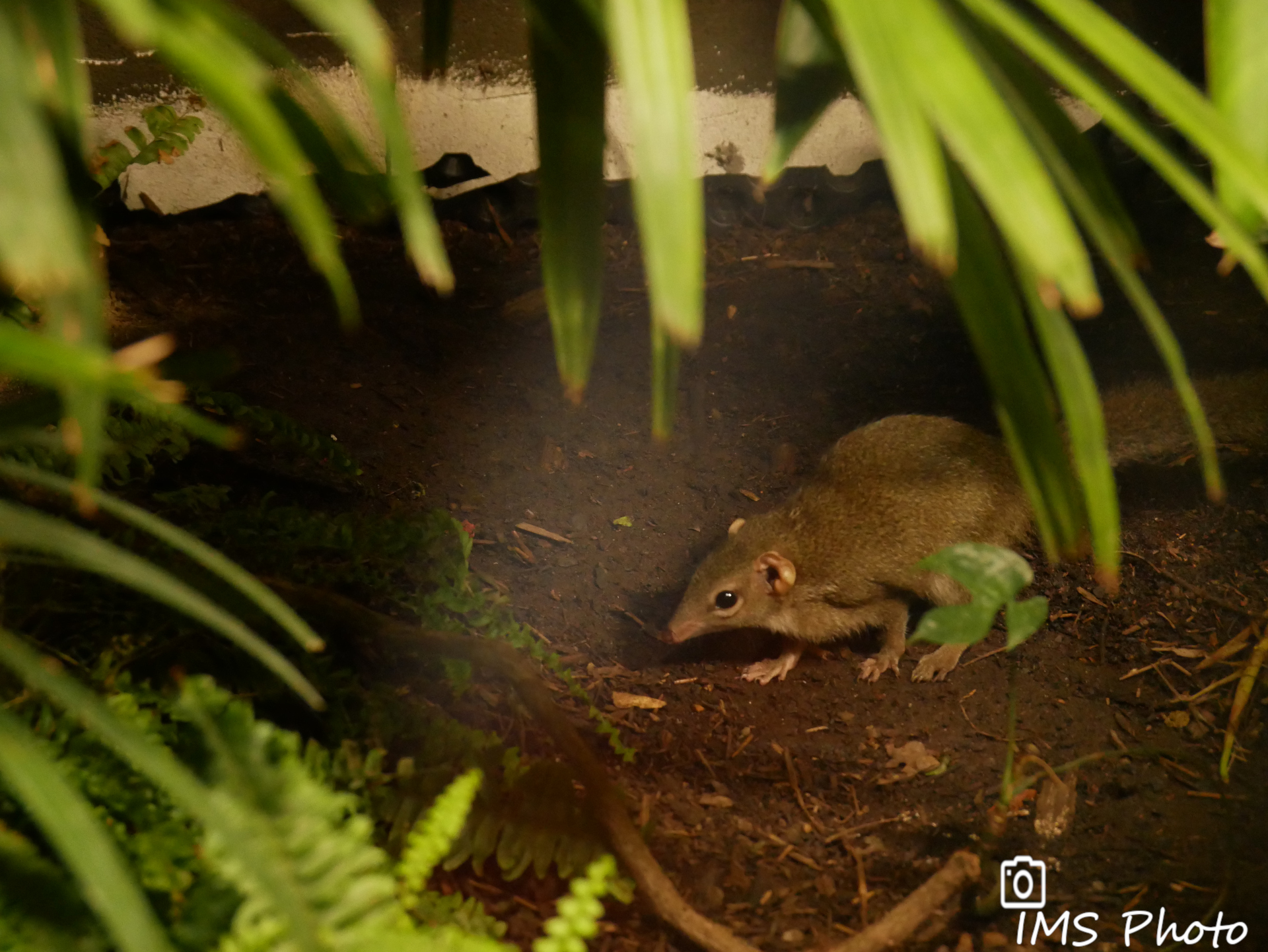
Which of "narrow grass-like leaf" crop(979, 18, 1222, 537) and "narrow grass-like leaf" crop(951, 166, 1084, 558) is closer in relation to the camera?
"narrow grass-like leaf" crop(979, 18, 1222, 537)

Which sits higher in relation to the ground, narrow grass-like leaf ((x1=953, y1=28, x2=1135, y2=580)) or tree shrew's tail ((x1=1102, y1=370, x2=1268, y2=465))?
narrow grass-like leaf ((x1=953, y1=28, x2=1135, y2=580))

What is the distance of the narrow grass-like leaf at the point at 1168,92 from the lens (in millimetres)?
1128

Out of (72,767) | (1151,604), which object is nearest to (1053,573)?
(1151,604)

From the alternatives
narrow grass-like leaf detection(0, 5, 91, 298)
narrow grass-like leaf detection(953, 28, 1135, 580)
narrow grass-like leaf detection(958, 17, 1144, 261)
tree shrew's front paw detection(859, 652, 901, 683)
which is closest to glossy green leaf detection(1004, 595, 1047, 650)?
narrow grass-like leaf detection(953, 28, 1135, 580)

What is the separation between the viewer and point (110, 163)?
10.1ft

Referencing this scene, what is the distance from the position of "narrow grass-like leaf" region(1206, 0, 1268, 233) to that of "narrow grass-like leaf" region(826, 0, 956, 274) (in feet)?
1.67

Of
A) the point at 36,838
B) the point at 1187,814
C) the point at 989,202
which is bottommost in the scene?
the point at 1187,814

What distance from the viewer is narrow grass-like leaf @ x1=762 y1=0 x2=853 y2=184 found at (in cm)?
168

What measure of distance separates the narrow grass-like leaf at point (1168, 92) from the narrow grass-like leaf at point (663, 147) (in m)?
0.50

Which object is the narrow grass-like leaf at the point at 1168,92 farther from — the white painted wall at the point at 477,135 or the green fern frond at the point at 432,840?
the white painted wall at the point at 477,135

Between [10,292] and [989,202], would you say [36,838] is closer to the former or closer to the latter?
[10,292]

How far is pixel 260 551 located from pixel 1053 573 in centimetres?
264

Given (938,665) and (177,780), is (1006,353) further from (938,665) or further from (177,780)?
(938,665)

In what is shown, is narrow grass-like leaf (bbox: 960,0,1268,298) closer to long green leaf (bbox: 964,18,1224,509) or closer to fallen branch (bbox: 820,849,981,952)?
long green leaf (bbox: 964,18,1224,509)
